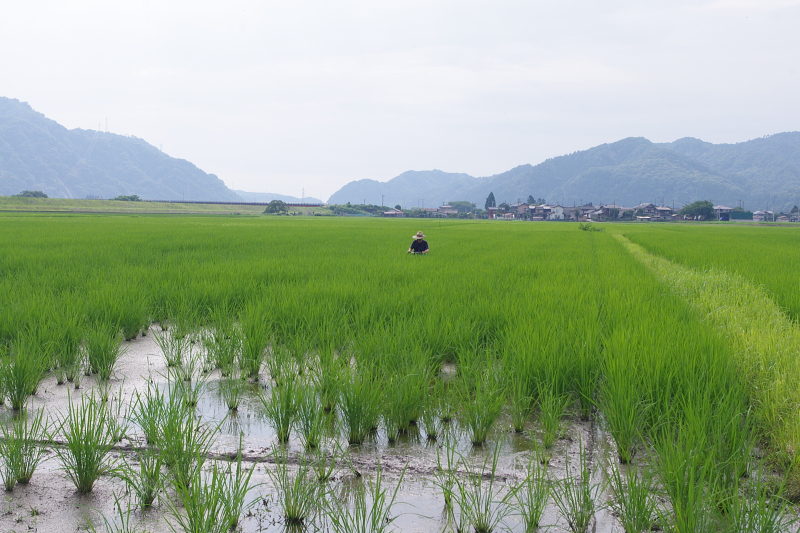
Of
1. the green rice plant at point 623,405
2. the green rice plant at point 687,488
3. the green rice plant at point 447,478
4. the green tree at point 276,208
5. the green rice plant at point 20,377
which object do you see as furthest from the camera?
the green tree at point 276,208

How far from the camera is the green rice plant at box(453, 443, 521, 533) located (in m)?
1.72

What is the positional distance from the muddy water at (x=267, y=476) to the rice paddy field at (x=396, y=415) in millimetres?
10

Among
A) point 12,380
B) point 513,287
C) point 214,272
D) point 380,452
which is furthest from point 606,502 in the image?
point 214,272

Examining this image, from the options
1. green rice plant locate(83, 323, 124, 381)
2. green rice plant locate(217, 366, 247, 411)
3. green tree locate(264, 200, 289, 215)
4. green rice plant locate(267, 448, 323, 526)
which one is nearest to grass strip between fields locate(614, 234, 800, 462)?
green rice plant locate(267, 448, 323, 526)

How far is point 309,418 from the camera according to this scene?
7.81 ft

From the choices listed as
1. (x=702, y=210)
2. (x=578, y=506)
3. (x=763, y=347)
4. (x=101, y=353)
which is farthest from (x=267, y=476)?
(x=702, y=210)

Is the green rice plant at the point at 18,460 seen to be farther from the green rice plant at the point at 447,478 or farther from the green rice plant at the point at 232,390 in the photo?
the green rice plant at the point at 447,478

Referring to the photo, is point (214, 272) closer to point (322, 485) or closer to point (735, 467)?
point (322, 485)

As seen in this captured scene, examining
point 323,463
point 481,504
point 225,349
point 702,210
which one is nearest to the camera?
point 481,504

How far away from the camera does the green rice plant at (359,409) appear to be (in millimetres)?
2396

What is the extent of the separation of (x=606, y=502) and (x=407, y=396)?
3.34 ft

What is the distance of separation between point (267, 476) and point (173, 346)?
6.11 ft

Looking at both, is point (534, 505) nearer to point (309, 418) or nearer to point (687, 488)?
point (687, 488)

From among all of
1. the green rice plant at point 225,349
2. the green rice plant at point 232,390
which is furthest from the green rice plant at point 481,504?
the green rice plant at point 225,349
